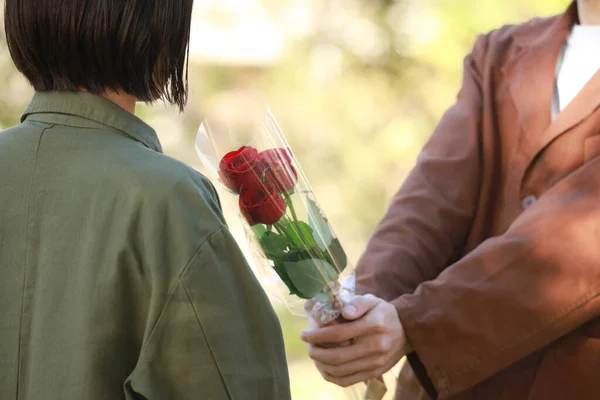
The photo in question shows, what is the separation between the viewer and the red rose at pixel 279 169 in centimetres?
133

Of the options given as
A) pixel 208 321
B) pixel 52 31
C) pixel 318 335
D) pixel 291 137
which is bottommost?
pixel 291 137

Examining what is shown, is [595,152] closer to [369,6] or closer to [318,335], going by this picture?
[318,335]

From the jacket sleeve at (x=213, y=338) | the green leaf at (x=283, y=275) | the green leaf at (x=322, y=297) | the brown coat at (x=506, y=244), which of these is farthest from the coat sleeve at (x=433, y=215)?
the jacket sleeve at (x=213, y=338)

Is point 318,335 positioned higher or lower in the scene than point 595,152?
lower

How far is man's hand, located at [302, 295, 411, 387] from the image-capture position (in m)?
1.55

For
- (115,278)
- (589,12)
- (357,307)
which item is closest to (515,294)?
(357,307)

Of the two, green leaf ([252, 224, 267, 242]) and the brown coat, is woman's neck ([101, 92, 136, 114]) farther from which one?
the brown coat

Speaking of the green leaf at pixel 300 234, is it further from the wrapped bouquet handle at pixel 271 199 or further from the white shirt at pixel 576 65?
the white shirt at pixel 576 65

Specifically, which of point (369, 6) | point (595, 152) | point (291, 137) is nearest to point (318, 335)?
point (595, 152)

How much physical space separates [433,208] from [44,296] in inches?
36.3

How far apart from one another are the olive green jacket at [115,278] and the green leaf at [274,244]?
0.20 m

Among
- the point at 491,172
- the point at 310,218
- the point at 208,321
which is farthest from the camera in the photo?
the point at 491,172

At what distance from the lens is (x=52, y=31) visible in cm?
113

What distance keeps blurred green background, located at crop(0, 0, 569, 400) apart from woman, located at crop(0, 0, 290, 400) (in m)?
4.22
